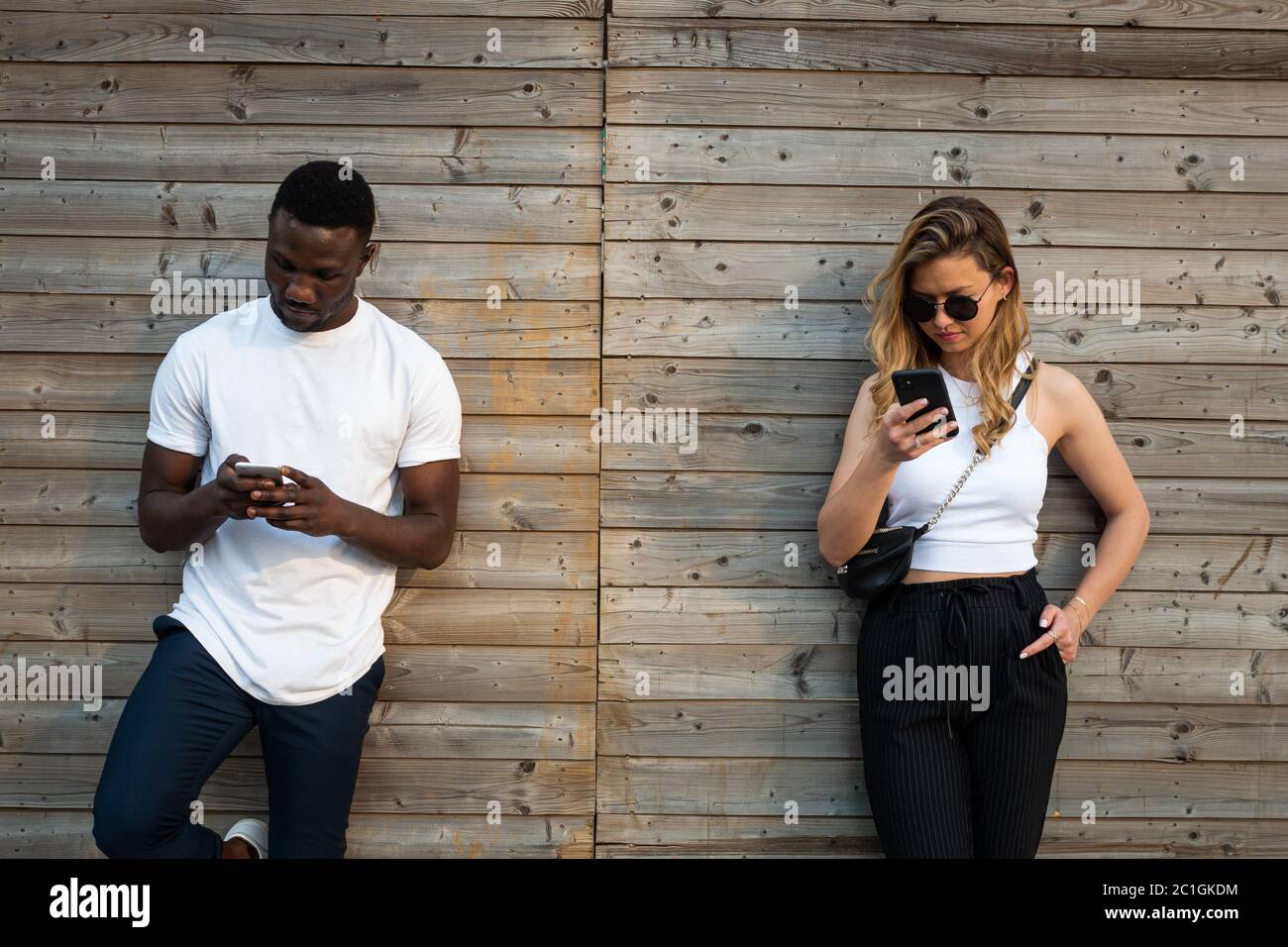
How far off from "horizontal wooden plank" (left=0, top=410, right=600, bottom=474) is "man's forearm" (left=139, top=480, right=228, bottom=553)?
1.48 feet

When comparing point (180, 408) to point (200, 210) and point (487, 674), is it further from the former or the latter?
point (487, 674)

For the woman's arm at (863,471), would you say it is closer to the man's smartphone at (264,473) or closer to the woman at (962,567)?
the woman at (962,567)

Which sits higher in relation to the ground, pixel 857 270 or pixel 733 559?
pixel 857 270

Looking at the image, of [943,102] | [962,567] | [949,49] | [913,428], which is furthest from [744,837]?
[949,49]

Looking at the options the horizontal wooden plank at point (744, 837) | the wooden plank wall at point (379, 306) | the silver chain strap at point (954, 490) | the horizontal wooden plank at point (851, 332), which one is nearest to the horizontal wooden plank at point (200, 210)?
the wooden plank wall at point (379, 306)

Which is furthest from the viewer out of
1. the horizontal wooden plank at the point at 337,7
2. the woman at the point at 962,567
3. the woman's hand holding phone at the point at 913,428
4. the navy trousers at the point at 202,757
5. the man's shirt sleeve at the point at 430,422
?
the horizontal wooden plank at the point at 337,7

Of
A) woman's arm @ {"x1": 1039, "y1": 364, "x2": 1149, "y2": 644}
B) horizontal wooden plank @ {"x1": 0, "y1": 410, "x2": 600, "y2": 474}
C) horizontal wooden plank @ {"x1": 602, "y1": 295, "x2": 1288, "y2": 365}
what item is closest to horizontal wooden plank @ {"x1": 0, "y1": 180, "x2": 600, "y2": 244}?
horizontal wooden plank @ {"x1": 602, "y1": 295, "x2": 1288, "y2": 365}

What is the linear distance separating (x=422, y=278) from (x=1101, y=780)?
2384mm

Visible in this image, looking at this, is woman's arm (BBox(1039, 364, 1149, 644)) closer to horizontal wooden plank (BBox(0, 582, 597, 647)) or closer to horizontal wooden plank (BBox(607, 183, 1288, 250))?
horizontal wooden plank (BBox(607, 183, 1288, 250))

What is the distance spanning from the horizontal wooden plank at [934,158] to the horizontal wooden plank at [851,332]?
0.33m

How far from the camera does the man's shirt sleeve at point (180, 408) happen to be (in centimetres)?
265

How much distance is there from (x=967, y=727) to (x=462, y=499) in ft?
4.77

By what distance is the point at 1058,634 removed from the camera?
2.63 m

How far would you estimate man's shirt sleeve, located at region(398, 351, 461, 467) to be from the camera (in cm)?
274
